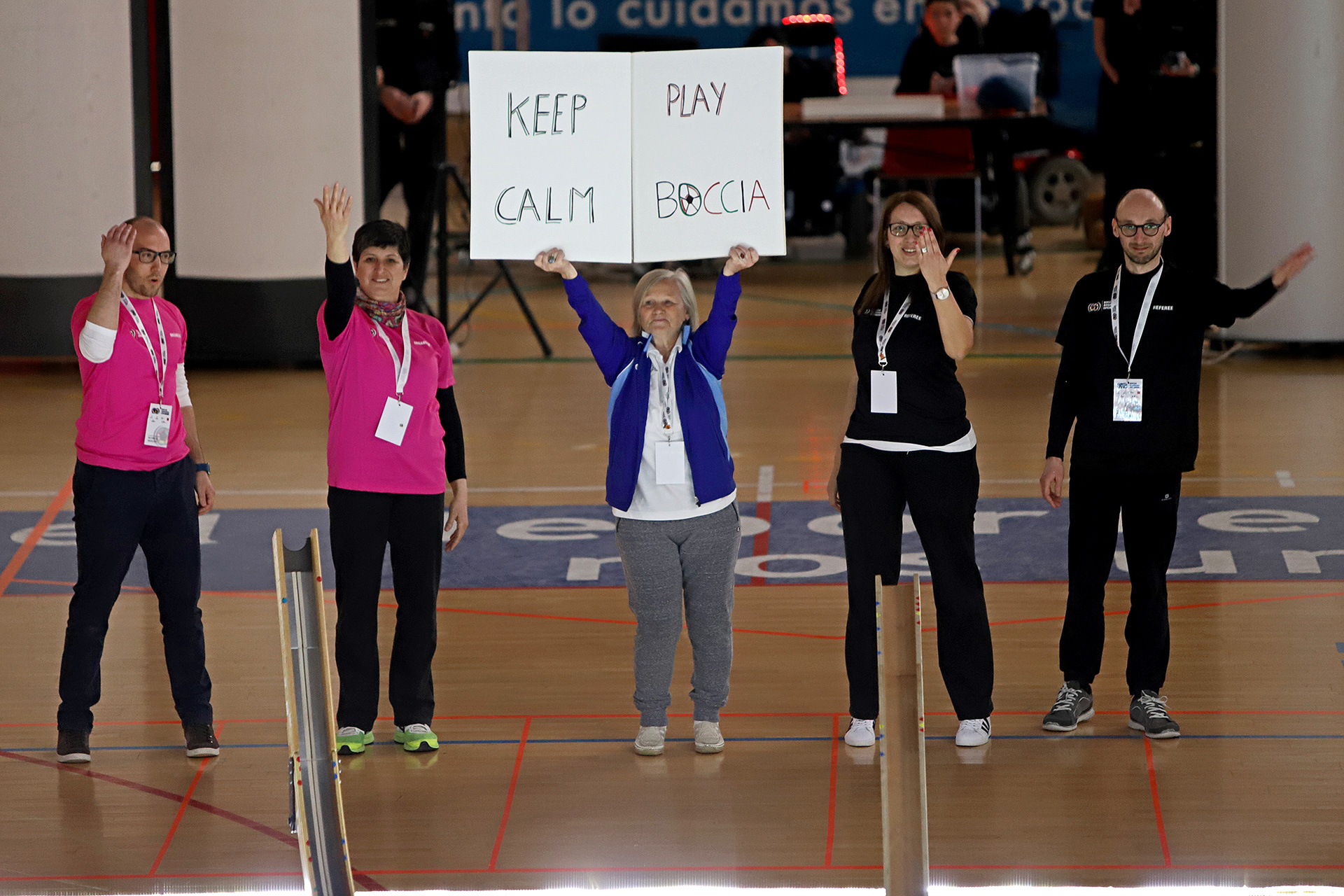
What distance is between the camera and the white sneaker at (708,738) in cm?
545

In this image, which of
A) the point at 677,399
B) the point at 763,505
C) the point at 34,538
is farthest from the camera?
the point at 763,505

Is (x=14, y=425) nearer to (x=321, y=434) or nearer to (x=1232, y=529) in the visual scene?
(x=321, y=434)

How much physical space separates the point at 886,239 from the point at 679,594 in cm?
126

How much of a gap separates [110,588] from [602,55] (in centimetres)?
223

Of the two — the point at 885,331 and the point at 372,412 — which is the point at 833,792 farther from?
the point at 372,412

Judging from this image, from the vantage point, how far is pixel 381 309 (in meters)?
5.36

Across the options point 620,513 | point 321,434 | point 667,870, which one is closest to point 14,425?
point 321,434

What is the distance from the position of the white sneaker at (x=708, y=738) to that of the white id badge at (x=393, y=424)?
1.29 metres

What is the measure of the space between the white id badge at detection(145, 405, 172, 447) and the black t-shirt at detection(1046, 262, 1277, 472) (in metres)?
2.76

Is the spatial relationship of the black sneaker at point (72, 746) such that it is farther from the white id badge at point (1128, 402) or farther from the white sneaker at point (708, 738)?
the white id badge at point (1128, 402)

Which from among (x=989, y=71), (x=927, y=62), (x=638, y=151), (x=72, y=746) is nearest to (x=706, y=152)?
(x=638, y=151)

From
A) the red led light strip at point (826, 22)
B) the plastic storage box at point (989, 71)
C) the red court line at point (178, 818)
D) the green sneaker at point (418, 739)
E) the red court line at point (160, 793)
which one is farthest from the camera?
the red led light strip at point (826, 22)

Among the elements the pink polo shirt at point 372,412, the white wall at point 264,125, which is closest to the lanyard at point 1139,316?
the pink polo shirt at point 372,412

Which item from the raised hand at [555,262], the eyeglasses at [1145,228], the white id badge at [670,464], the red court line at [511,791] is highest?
the eyeglasses at [1145,228]
